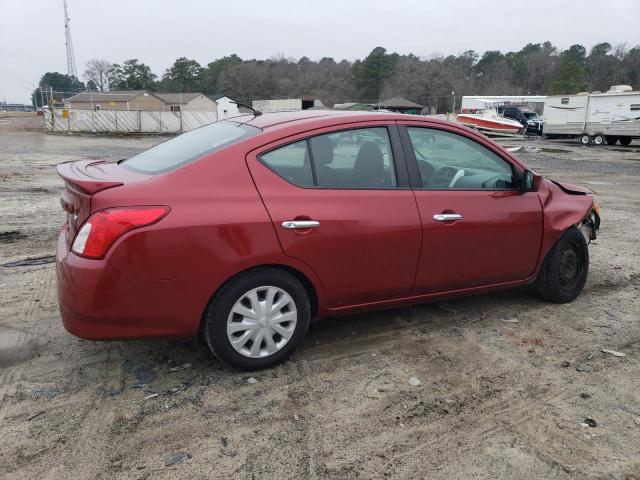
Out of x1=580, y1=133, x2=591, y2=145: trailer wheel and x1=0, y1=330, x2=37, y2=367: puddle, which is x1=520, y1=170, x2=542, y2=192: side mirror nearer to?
x1=0, y1=330, x2=37, y2=367: puddle

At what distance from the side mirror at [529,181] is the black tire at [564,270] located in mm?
584

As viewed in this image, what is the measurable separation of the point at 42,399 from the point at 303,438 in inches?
61.4

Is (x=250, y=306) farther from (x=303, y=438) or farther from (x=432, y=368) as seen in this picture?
(x=432, y=368)

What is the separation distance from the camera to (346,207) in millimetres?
3447

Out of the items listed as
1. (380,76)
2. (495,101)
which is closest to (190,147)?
(495,101)

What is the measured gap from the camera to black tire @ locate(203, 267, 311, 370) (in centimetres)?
314

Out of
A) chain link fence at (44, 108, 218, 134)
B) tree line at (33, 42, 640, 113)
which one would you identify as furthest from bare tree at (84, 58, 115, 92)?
chain link fence at (44, 108, 218, 134)

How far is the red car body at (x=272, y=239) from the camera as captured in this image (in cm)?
296

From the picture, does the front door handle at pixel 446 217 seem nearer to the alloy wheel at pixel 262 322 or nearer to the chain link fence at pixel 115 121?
the alloy wheel at pixel 262 322

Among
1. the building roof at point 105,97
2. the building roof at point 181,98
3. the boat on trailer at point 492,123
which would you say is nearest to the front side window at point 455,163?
the boat on trailer at point 492,123

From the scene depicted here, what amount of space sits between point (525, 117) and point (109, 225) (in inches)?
1669

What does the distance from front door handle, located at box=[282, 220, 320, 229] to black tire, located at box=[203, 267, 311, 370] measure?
0.29m

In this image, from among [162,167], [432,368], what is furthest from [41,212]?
[432,368]

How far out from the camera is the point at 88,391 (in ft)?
10.4
